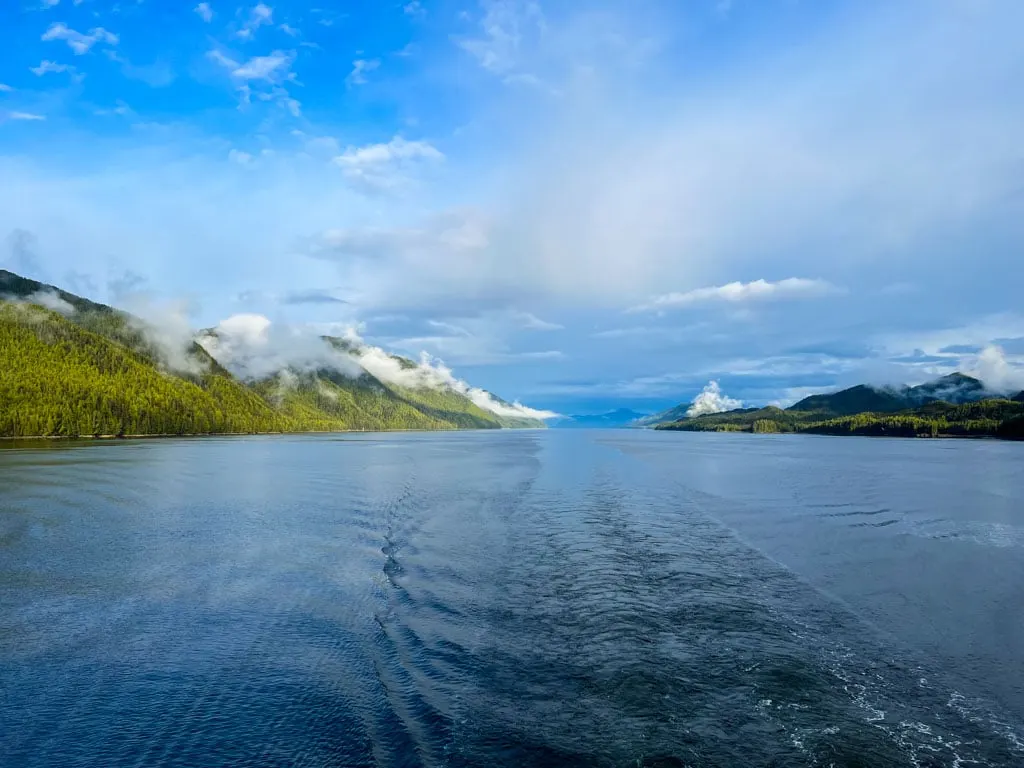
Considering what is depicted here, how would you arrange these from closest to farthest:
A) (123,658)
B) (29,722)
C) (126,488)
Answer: (29,722), (123,658), (126,488)

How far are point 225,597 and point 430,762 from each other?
13.5 m

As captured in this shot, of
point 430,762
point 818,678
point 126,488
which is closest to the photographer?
point 430,762

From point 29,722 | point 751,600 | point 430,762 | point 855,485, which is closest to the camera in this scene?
point 430,762

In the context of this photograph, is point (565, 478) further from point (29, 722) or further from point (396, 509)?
point (29, 722)

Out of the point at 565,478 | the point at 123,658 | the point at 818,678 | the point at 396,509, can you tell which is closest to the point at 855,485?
the point at 565,478

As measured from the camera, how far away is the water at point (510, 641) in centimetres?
1128

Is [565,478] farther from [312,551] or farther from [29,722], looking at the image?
[29,722]

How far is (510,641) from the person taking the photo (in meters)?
16.3

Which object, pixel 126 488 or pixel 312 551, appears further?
pixel 126 488

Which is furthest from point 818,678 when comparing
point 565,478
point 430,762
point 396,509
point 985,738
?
point 565,478

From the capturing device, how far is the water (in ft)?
37.0

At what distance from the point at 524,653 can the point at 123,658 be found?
34.7ft

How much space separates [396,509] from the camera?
139 ft

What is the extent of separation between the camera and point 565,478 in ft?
212
